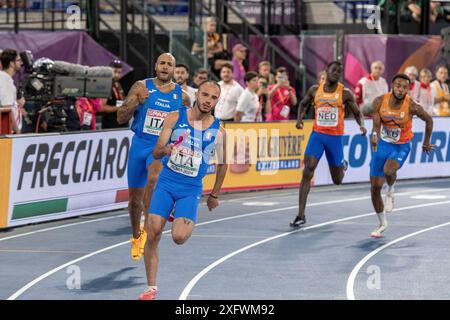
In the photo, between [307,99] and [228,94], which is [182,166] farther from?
[228,94]

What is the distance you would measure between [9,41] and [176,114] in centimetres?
1279

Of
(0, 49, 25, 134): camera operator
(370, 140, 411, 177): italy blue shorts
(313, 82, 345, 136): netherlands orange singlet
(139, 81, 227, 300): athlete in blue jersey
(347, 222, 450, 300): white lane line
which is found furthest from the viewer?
(0, 49, 25, 134): camera operator

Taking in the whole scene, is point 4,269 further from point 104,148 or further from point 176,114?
point 104,148

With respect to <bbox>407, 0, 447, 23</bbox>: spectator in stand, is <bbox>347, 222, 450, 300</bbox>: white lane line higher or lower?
lower

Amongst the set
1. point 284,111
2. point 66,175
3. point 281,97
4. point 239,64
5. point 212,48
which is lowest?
point 66,175

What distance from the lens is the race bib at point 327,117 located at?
17.4 meters

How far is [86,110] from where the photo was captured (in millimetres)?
20078

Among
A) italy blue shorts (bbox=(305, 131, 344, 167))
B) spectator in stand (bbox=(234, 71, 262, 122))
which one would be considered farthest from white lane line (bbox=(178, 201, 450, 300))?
spectator in stand (bbox=(234, 71, 262, 122))

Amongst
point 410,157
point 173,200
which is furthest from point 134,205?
point 410,157

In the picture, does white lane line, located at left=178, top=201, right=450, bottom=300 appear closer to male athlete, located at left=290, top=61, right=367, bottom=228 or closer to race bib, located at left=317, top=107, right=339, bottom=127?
male athlete, located at left=290, top=61, right=367, bottom=228

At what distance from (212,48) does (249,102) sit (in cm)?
392

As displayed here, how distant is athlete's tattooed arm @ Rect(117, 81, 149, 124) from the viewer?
13.6 meters

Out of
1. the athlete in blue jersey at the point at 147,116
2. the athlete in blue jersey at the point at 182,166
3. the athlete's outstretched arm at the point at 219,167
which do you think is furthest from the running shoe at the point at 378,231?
the athlete in blue jersey at the point at 182,166

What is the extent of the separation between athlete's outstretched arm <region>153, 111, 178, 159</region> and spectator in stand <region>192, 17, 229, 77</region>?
13.9m
